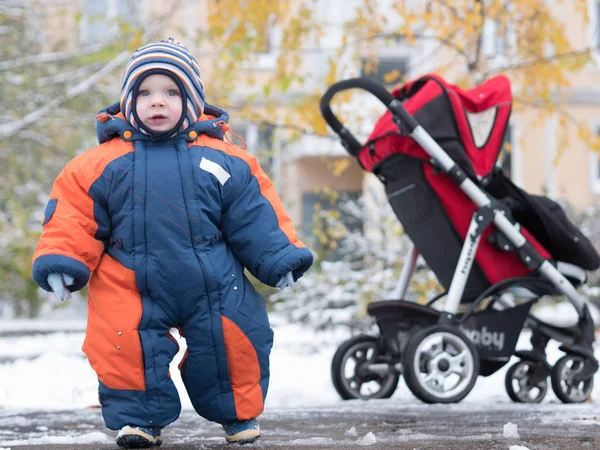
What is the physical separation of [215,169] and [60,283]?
68 cm

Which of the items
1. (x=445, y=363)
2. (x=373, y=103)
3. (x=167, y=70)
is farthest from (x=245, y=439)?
(x=373, y=103)

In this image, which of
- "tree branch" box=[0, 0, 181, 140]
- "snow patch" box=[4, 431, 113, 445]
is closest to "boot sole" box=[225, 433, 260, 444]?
"snow patch" box=[4, 431, 113, 445]

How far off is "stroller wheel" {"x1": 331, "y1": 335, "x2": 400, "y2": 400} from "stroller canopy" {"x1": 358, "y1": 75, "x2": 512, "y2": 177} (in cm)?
102

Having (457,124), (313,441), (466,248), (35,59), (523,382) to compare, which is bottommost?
(523,382)

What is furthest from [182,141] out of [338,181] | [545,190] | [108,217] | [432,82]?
[338,181]

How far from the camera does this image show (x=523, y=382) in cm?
579

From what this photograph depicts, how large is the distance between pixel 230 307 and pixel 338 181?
16454 millimetres

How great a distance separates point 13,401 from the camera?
237 inches

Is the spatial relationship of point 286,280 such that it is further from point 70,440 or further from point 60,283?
point 70,440

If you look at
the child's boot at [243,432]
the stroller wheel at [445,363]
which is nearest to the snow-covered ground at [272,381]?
the stroller wheel at [445,363]

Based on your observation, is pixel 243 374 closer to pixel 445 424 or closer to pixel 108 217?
pixel 108 217

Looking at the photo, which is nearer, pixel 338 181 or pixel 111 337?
pixel 111 337

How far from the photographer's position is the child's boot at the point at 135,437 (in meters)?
3.47

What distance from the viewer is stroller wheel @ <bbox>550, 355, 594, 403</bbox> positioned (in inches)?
219
